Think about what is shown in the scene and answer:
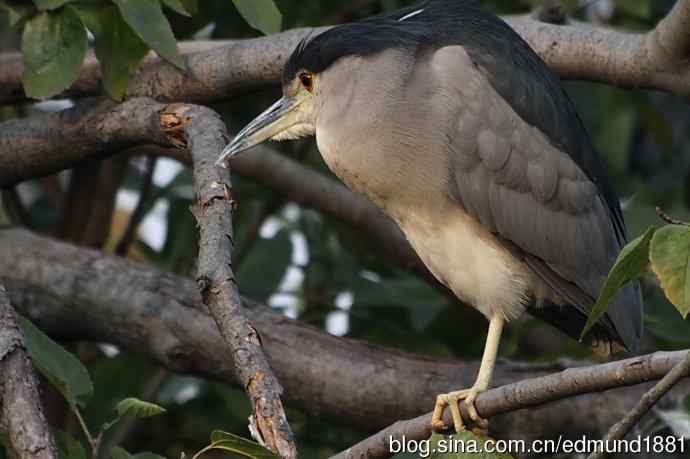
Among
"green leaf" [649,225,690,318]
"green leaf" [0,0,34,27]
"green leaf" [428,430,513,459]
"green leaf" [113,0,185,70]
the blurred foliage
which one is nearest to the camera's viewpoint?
"green leaf" [649,225,690,318]

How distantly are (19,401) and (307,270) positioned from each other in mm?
2580

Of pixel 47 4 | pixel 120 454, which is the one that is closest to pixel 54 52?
pixel 47 4

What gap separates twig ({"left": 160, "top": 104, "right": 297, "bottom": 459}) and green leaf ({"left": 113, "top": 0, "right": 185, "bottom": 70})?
16 centimetres

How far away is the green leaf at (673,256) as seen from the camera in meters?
1.87

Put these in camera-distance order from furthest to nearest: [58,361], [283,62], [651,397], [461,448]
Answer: [283,62], [58,361], [461,448], [651,397]

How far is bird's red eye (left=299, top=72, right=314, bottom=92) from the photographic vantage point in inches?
132

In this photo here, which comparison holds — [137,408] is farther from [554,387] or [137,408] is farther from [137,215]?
[137,215]

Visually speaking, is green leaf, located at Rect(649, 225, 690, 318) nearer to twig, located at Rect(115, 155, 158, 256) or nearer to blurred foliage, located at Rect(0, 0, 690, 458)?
blurred foliage, located at Rect(0, 0, 690, 458)

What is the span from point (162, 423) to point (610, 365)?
95.5 inches

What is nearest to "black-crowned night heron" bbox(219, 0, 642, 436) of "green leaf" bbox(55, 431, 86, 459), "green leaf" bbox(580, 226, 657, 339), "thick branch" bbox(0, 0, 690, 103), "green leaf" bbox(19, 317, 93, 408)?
"thick branch" bbox(0, 0, 690, 103)

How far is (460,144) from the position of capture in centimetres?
334

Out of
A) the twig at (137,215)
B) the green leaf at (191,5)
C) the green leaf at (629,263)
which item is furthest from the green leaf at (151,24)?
the twig at (137,215)

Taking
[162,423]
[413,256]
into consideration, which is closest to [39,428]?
[162,423]

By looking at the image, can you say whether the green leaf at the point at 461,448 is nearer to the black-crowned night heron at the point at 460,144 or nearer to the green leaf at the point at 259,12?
the black-crowned night heron at the point at 460,144
